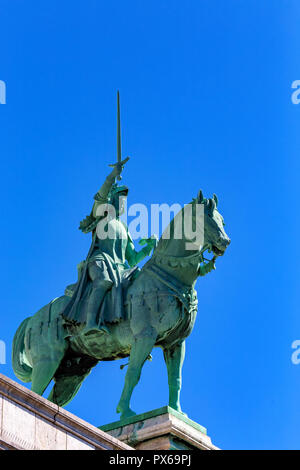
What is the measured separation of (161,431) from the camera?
19.2 meters

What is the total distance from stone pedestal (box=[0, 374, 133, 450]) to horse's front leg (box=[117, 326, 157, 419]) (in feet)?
12.1

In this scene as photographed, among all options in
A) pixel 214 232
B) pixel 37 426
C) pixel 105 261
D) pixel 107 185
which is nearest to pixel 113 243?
pixel 105 261

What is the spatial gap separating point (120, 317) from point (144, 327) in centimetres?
51

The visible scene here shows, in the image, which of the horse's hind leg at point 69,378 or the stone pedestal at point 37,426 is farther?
the horse's hind leg at point 69,378

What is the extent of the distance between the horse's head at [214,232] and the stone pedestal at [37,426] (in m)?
5.12

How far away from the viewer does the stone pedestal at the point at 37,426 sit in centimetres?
1503

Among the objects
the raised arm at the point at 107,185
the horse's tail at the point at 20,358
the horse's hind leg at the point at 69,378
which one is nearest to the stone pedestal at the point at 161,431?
the horse's hind leg at the point at 69,378

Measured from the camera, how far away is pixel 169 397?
2052cm

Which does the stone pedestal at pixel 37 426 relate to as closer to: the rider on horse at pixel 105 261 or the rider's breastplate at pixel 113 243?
the rider on horse at pixel 105 261

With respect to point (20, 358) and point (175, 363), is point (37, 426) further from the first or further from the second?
point (20, 358)

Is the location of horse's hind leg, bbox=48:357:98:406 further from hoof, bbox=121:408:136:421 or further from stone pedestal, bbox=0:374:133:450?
stone pedestal, bbox=0:374:133:450
